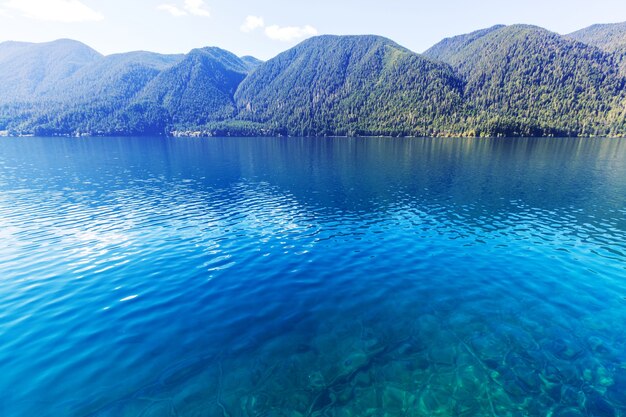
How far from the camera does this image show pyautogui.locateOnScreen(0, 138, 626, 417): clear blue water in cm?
1513

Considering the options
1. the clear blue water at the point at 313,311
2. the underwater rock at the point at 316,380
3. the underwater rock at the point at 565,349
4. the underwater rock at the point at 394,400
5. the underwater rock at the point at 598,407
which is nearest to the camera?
the underwater rock at the point at 598,407

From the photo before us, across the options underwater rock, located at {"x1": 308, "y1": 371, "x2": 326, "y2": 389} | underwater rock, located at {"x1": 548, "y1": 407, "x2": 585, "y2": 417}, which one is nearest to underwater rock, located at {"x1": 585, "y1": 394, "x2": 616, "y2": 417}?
underwater rock, located at {"x1": 548, "y1": 407, "x2": 585, "y2": 417}

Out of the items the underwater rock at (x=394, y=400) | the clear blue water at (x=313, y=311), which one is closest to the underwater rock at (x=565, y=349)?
the clear blue water at (x=313, y=311)

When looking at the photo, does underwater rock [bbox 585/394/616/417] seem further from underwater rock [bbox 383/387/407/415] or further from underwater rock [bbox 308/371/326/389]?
underwater rock [bbox 308/371/326/389]

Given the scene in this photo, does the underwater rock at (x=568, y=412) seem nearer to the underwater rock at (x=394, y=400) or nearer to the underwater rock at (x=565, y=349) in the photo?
the underwater rock at (x=565, y=349)

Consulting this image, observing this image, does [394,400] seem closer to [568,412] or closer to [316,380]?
[316,380]

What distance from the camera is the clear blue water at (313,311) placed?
596 inches

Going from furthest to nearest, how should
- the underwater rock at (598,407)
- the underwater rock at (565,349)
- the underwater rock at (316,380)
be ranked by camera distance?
the underwater rock at (565,349) < the underwater rock at (316,380) < the underwater rock at (598,407)

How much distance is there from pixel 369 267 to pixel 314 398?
16.2 meters

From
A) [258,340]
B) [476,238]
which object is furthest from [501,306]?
[258,340]

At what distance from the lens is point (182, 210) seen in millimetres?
50562

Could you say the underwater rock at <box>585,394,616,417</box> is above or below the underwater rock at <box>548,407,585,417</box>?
above

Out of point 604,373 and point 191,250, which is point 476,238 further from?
point 191,250

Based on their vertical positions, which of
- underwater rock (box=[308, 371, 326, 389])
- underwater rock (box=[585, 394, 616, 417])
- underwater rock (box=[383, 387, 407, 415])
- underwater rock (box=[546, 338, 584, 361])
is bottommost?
underwater rock (box=[383, 387, 407, 415])
